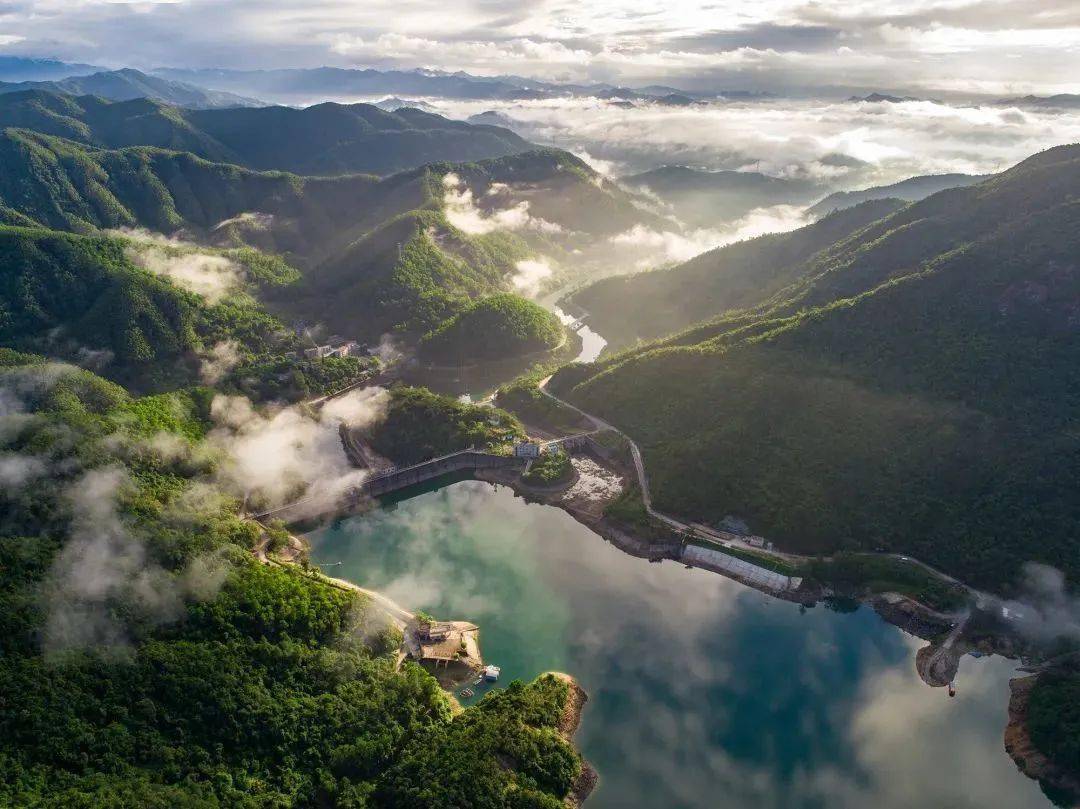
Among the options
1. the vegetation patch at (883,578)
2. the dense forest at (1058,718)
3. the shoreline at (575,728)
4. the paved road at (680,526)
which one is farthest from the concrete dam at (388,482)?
the dense forest at (1058,718)

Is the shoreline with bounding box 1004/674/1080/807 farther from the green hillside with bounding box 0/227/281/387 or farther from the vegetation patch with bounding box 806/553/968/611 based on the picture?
the green hillside with bounding box 0/227/281/387

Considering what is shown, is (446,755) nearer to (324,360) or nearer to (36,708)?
(36,708)

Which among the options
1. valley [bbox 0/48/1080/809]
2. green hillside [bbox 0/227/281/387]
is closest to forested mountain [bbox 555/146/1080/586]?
valley [bbox 0/48/1080/809]

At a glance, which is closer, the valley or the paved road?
the valley

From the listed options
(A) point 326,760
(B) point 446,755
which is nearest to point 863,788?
(B) point 446,755

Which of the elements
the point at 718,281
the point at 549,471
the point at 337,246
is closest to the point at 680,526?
the point at 549,471

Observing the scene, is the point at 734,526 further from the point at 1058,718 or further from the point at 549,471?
the point at 1058,718
